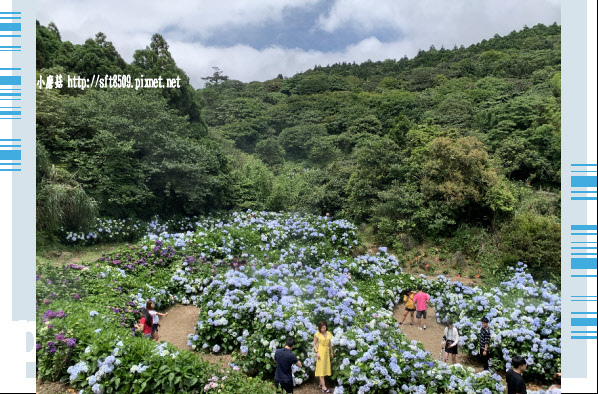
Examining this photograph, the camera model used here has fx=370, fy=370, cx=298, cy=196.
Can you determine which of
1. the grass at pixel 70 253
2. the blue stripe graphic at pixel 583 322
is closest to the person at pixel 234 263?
the grass at pixel 70 253

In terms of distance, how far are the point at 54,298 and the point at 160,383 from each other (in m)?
3.07

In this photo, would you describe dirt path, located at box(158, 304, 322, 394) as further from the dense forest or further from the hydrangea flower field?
the dense forest

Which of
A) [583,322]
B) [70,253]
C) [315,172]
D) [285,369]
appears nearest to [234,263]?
[285,369]

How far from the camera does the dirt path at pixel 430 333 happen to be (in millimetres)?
6476

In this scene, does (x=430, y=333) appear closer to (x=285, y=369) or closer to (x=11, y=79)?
(x=285, y=369)

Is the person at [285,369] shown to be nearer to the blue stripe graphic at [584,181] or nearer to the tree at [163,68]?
the blue stripe graphic at [584,181]

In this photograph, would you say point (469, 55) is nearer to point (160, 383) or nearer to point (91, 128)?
point (91, 128)

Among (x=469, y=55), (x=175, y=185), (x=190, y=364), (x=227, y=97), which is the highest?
(x=469, y=55)

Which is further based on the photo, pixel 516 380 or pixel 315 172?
pixel 315 172

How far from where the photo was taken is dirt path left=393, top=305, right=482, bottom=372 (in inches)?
255

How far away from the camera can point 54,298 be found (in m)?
5.97

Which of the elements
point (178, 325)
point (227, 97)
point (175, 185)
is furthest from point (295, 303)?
Result: point (227, 97)

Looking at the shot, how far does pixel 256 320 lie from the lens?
560 cm

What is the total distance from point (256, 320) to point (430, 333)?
383 cm
